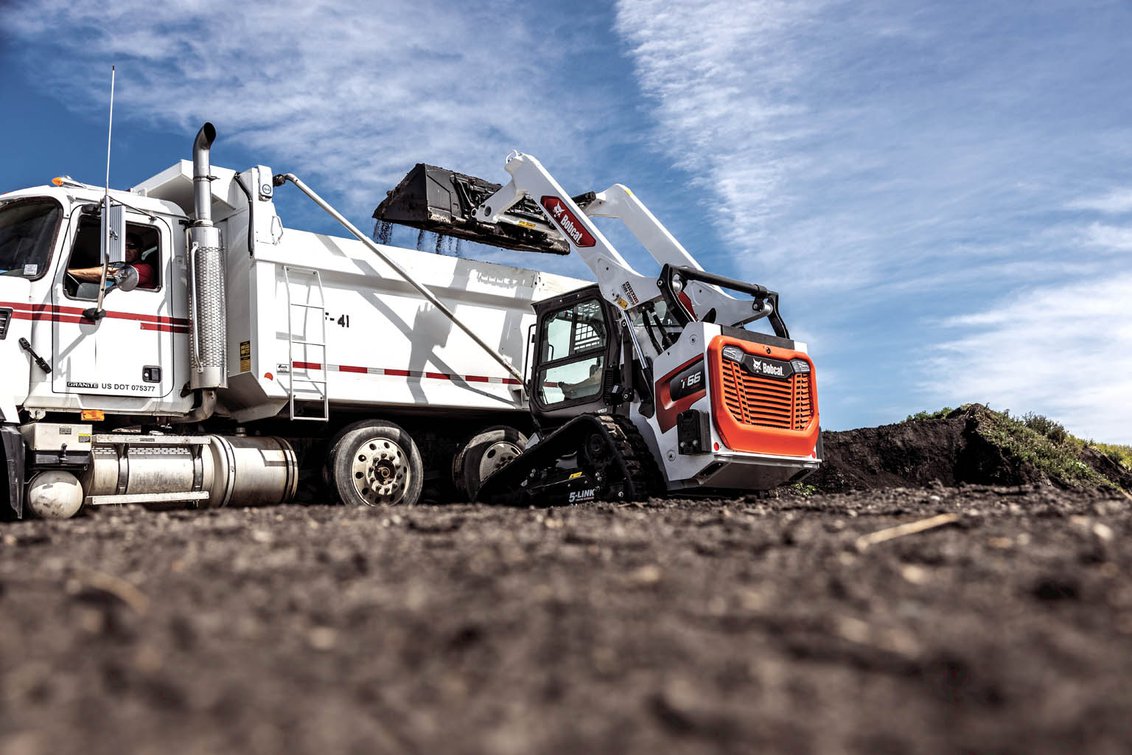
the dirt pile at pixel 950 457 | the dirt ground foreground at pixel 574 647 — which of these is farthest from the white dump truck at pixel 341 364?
the dirt pile at pixel 950 457

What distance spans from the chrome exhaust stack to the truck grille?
4.64 m

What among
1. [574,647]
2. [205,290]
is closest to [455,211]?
[205,290]

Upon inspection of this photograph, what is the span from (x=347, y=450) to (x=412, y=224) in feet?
9.48

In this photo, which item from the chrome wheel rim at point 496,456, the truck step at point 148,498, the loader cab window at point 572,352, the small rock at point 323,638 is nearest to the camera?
the small rock at point 323,638

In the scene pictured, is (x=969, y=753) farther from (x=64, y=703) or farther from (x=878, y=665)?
(x=64, y=703)

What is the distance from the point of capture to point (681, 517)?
230 inches

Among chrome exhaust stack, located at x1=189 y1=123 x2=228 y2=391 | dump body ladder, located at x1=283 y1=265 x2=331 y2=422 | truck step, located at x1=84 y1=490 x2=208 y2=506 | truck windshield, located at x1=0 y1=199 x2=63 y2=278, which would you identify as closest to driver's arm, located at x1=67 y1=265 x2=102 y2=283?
truck windshield, located at x1=0 y1=199 x2=63 y2=278

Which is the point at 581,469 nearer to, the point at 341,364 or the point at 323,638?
the point at 341,364

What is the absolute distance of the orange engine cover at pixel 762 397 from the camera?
823cm

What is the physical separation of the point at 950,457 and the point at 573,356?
6.70 meters

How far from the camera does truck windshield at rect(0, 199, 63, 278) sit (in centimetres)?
820

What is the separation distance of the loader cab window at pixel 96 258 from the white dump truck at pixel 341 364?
0.02 meters

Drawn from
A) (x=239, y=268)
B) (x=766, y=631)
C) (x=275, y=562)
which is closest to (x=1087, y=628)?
(x=766, y=631)

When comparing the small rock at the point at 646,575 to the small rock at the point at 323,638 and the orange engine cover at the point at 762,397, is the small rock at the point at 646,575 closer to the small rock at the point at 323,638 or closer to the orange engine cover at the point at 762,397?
the small rock at the point at 323,638
